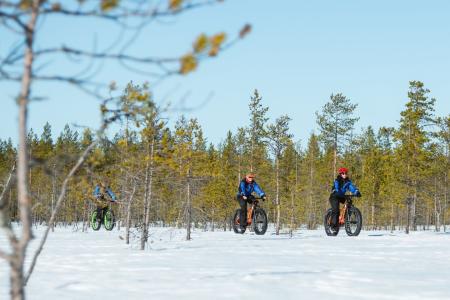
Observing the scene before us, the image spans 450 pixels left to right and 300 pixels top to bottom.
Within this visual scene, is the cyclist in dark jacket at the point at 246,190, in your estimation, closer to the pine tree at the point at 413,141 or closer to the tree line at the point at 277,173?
the tree line at the point at 277,173

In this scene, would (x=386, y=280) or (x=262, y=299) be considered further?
(x=386, y=280)

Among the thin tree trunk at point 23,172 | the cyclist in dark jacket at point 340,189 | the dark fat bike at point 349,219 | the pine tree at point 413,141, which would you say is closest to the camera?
the thin tree trunk at point 23,172

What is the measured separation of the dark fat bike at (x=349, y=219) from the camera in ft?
56.3

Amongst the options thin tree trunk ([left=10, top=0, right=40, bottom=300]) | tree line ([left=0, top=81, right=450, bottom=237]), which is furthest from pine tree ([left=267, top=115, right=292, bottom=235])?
thin tree trunk ([left=10, top=0, right=40, bottom=300])

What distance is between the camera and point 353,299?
558 cm

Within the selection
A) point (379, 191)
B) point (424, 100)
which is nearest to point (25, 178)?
point (424, 100)

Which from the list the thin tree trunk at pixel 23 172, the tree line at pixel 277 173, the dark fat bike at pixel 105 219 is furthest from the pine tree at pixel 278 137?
the thin tree trunk at pixel 23 172

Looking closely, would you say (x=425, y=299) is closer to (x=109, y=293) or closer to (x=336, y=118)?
(x=109, y=293)

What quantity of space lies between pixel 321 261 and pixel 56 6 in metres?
7.15

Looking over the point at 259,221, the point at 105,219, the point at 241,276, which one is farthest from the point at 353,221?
the point at 241,276

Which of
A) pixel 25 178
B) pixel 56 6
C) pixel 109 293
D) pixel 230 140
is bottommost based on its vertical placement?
pixel 109 293

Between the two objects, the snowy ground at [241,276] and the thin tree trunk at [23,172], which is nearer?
the thin tree trunk at [23,172]

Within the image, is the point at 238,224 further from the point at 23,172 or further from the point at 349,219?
the point at 23,172

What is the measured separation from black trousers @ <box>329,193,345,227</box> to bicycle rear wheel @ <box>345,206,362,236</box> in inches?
15.7
